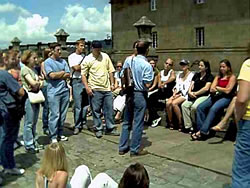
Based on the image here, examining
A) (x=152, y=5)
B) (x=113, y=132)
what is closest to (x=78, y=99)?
(x=113, y=132)

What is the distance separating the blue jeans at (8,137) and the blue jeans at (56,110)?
1560 mm

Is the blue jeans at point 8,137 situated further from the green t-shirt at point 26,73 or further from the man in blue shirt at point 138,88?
the man in blue shirt at point 138,88

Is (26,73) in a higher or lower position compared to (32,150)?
higher

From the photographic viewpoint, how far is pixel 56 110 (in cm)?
713

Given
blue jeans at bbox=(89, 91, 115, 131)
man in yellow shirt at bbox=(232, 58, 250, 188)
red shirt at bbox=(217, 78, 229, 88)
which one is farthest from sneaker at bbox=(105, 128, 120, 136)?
man in yellow shirt at bbox=(232, 58, 250, 188)

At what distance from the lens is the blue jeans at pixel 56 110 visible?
709 centimetres

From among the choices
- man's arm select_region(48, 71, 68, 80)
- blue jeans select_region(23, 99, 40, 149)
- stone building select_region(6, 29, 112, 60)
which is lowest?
blue jeans select_region(23, 99, 40, 149)

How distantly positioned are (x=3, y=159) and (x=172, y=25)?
27106 millimetres

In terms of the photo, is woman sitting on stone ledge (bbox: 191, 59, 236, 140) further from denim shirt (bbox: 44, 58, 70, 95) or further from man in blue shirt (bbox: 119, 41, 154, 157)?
denim shirt (bbox: 44, 58, 70, 95)

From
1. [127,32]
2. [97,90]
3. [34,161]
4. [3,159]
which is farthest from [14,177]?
[127,32]

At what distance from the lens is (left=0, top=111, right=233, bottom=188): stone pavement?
513 centimetres

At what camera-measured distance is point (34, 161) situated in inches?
244

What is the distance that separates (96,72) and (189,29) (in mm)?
23598

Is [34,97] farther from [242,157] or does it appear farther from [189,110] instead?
[242,157]
